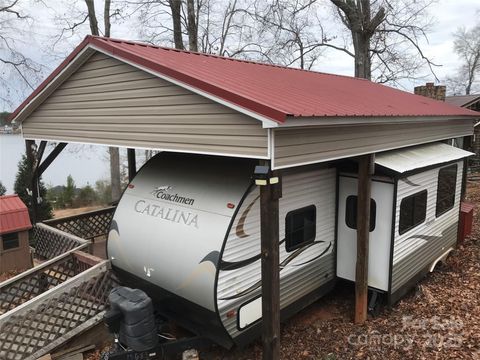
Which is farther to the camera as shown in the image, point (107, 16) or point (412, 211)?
point (107, 16)

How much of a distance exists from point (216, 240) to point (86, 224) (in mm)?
5634

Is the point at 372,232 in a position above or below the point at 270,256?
below

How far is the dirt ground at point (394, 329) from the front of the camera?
19.3 ft

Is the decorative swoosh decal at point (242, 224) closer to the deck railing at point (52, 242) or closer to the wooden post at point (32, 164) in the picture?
the deck railing at point (52, 242)

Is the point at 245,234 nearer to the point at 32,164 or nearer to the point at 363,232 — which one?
the point at 363,232

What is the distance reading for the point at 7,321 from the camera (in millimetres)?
5305

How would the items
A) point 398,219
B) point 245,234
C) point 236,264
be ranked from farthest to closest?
point 398,219 < point 245,234 < point 236,264

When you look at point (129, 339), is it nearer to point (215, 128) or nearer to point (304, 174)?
point (215, 128)

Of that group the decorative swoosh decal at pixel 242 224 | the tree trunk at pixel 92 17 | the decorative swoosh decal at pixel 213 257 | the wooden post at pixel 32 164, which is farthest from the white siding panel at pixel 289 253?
the tree trunk at pixel 92 17

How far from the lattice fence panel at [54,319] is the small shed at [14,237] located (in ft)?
11.6

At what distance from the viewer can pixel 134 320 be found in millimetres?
5188

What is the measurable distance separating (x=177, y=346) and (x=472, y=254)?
7985mm

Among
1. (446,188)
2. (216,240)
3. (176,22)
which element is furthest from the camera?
(176,22)

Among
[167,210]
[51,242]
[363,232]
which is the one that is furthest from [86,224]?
[363,232]
